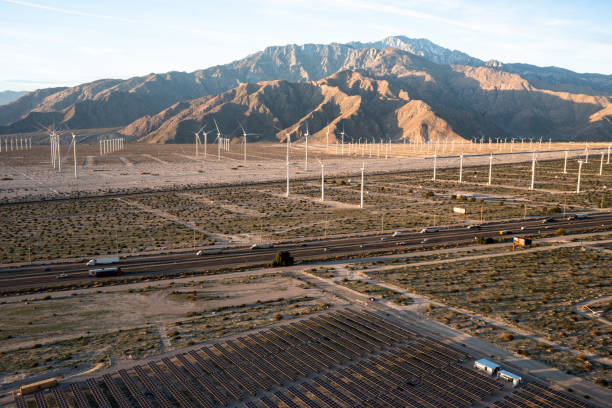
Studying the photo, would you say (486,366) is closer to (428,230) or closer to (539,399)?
(539,399)

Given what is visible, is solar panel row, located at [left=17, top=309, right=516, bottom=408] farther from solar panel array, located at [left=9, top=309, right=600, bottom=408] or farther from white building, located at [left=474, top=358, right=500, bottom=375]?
white building, located at [left=474, top=358, right=500, bottom=375]

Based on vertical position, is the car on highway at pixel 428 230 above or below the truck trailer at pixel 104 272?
above

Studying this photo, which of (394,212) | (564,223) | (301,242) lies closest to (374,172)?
(394,212)

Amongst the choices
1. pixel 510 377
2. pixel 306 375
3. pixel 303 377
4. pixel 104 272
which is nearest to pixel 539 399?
pixel 510 377

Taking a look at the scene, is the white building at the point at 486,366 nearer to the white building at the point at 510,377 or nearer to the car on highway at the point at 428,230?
the white building at the point at 510,377

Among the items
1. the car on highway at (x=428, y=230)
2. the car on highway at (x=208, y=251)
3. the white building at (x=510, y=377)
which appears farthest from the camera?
the car on highway at (x=428, y=230)

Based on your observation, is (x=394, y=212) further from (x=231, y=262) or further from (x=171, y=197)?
(x=171, y=197)

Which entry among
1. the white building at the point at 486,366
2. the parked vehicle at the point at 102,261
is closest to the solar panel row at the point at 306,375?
the white building at the point at 486,366
